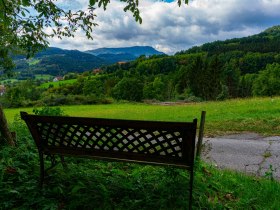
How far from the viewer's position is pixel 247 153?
7.86 meters

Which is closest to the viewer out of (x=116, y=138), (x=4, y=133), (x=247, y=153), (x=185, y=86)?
(x=116, y=138)

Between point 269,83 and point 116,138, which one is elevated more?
point 116,138

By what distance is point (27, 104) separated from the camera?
39469 mm

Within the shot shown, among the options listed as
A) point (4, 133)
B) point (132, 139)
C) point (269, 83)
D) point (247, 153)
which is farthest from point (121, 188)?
point (269, 83)

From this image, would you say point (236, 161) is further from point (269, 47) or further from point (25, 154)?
point (269, 47)

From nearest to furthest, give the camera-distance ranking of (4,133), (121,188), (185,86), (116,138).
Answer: (116,138)
(121,188)
(4,133)
(185,86)

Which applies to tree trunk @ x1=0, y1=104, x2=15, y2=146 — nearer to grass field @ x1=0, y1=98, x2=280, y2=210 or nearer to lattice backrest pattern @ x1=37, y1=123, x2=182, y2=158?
grass field @ x1=0, y1=98, x2=280, y2=210

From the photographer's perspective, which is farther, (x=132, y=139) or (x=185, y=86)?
(x=185, y=86)

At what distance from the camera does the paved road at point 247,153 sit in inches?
258

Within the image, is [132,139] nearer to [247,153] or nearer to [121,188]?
[121,188]

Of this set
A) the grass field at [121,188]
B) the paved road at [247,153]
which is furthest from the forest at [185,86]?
the grass field at [121,188]

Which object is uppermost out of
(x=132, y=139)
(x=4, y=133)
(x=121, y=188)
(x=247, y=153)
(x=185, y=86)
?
(x=132, y=139)

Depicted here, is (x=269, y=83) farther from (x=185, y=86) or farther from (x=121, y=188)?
(x=121, y=188)

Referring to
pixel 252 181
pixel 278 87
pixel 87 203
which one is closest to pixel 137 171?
pixel 87 203
